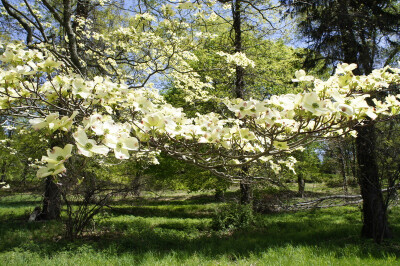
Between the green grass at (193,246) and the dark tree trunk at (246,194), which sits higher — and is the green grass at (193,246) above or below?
below

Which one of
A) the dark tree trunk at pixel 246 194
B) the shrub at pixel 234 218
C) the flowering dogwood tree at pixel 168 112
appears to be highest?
the flowering dogwood tree at pixel 168 112

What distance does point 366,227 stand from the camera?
5.27 meters

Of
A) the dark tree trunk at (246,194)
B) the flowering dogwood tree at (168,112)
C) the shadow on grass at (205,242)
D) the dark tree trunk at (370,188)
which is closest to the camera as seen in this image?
the flowering dogwood tree at (168,112)

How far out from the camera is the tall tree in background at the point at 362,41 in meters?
5.15

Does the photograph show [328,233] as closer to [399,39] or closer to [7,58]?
[399,39]

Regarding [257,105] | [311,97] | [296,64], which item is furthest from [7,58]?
[296,64]

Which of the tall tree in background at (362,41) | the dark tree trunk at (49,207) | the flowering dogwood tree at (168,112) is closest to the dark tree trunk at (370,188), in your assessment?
the tall tree in background at (362,41)

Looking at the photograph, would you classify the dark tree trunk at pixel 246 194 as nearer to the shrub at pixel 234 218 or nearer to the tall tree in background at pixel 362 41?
the shrub at pixel 234 218

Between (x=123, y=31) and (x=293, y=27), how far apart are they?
5156 millimetres

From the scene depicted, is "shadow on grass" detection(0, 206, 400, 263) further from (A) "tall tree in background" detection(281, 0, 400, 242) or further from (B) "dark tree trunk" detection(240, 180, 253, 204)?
(B) "dark tree trunk" detection(240, 180, 253, 204)

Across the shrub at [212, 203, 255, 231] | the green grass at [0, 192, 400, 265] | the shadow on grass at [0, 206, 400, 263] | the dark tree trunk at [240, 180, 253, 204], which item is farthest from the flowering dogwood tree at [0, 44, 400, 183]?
the dark tree trunk at [240, 180, 253, 204]

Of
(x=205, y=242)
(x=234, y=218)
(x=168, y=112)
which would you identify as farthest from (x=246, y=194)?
(x=168, y=112)

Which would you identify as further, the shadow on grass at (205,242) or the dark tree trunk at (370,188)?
the dark tree trunk at (370,188)

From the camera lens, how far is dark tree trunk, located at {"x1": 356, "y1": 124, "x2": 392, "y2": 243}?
5062mm
